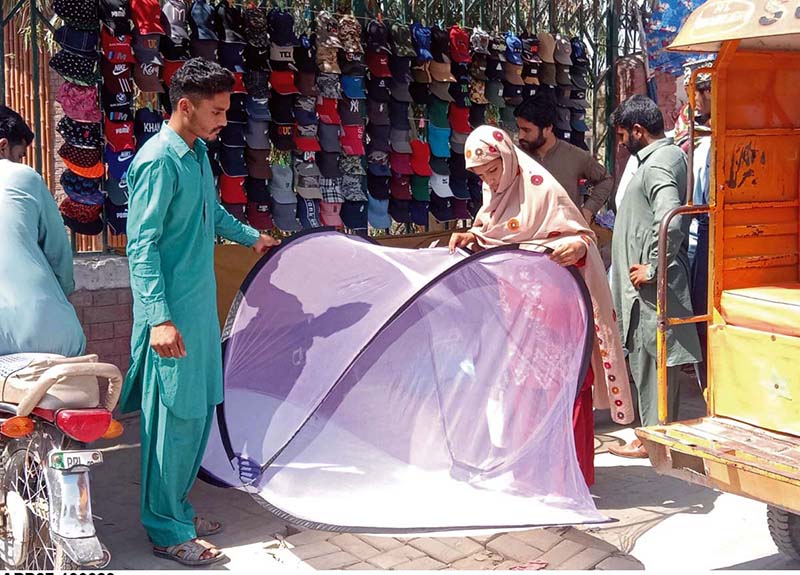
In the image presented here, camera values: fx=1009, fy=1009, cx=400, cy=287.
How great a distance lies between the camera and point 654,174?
5027 mm

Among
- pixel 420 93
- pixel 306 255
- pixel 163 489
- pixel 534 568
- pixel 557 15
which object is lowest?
pixel 534 568

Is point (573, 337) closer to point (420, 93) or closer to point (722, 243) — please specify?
point (722, 243)

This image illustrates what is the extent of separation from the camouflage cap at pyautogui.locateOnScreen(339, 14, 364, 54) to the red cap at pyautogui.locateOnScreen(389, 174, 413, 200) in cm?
92

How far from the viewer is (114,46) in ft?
18.1

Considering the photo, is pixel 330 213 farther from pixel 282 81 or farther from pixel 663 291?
pixel 663 291

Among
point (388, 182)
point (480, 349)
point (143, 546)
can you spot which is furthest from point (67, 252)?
point (388, 182)

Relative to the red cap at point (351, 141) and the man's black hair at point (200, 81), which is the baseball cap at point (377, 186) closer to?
the red cap at point (351, 141)

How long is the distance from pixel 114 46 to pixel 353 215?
1.96 meters

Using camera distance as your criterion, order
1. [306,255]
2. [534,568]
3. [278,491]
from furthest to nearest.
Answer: [306,255] → [278,491] → [534,568]

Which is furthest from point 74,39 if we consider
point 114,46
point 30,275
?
point 30,275

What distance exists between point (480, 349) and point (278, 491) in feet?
3.66

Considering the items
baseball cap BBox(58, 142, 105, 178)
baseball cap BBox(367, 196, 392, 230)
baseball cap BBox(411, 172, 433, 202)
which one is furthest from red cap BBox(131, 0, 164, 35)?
baseball cap BBox(411, 172, 433, 202)

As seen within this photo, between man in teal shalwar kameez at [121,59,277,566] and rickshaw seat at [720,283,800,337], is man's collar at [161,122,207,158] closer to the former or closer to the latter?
man in teal shalwar kameez at [121,59,277,566]

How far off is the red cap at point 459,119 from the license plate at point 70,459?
14.8 feet
